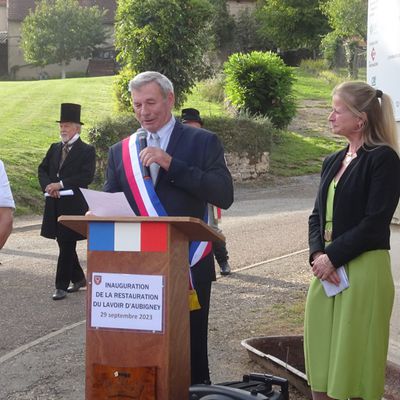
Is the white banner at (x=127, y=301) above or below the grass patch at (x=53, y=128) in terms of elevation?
above

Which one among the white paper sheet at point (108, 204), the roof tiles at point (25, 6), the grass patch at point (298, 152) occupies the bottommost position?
the grass patch at point (298, 152)

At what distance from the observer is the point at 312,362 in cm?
418

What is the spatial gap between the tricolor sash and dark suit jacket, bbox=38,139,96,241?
5.04 m

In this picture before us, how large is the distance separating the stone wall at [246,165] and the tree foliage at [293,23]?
36.8 m

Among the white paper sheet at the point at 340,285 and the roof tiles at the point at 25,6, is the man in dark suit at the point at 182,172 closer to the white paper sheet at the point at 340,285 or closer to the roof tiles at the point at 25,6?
the white paper sheet at the point at 340,285

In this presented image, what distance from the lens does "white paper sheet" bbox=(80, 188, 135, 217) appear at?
3.69 metres

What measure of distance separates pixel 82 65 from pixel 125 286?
68478 mm

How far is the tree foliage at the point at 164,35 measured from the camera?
22.1 m

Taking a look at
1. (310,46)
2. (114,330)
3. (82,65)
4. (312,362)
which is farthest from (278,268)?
(82,65)

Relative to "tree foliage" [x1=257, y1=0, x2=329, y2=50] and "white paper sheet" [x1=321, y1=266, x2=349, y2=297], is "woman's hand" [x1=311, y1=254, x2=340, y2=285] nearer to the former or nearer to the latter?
"white paper sheet" [x1=321, y1=266, x2=349, y2=297]

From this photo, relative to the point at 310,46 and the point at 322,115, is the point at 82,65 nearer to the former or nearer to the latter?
the point at 310,46

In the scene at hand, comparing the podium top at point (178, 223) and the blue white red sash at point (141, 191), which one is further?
the blue white red sash at point (141, 191)

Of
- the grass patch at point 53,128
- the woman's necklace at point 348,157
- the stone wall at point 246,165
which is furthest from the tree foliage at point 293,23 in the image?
the woman's necklace at point 348,157

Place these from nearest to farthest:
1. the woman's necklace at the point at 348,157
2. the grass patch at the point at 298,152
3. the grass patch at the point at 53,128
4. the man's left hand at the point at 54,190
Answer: the woman's necklace at the point at 348,157 → the man's left hand at the point at 54,190 → the grass patch at the point at 53,128 → the grass patch at the point at 298,152
